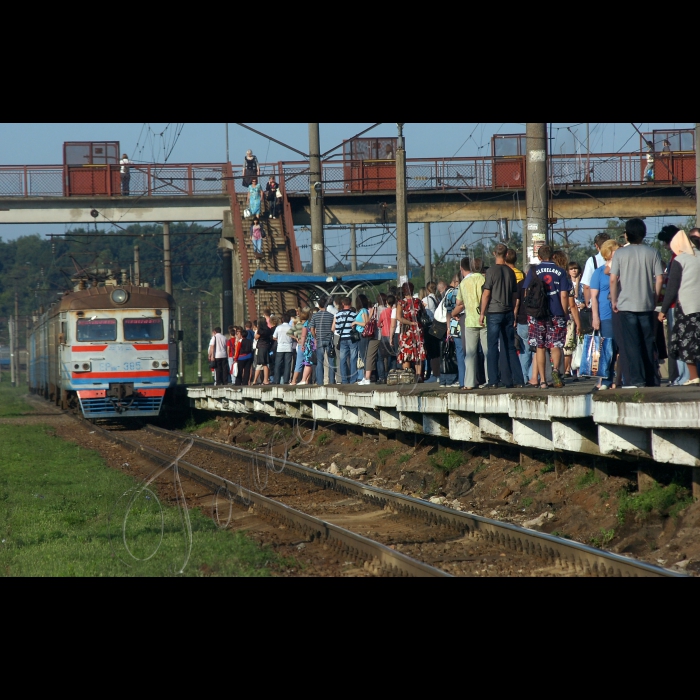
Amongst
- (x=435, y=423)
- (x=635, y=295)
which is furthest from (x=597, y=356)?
(x=435, y=423)

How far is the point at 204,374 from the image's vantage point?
71.0 metres

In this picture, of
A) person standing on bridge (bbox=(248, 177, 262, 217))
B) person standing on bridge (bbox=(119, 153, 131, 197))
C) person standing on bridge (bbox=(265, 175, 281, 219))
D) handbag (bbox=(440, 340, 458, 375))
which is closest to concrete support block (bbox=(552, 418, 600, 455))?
handbag (bbox=(440, 340, 458, 375))

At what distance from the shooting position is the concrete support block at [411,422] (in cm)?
1496

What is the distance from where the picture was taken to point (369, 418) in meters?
16.7

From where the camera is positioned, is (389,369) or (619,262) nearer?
(619,262)

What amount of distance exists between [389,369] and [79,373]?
9804 mm

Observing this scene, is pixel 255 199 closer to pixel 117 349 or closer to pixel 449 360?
pixel 117 349

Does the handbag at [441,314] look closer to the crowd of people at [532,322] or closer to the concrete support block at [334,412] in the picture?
the crowd of people at [532,322]

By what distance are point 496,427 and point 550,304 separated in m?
1.57

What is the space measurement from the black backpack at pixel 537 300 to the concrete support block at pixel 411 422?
3475mm
